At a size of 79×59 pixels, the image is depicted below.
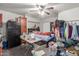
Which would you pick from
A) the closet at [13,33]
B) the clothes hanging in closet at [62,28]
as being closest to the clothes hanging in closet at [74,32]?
the clothes hanging in closet at [62,28]

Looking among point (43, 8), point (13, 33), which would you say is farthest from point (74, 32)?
point (13, 33)

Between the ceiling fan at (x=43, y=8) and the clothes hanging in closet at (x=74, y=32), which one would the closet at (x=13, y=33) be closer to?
the ceiling fan at (x=43, y=8)

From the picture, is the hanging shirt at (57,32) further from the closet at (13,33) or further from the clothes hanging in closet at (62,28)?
the closet at (13,33)

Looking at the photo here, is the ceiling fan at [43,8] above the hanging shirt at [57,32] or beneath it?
above

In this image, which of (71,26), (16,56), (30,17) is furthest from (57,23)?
(16,56)

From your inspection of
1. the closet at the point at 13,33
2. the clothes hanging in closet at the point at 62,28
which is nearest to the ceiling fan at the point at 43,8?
the clothes hanging in closet at the point at 62,28

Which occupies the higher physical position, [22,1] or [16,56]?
[22,1]

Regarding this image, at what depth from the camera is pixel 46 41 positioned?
2010 millimetres

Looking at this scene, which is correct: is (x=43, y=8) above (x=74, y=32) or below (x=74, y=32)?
above

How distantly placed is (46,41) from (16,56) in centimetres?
41

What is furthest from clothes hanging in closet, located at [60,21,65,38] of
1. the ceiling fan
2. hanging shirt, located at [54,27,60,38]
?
the ceiling fan

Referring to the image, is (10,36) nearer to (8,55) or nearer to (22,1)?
(8,55)

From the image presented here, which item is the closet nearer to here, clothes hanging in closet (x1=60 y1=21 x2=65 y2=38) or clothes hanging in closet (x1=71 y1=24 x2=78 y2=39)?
clothes hanging in closet (x1=60 y1=21 x2=65 y2=38)

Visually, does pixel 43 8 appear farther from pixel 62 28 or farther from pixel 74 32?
pixel 74 32
